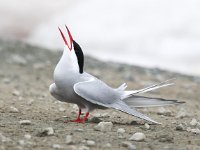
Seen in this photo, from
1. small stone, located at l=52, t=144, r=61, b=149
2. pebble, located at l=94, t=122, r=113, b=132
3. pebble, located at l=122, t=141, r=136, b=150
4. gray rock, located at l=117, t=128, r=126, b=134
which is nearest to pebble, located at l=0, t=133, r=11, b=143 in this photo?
small stone, located at l=52, t=144, r=61, b=149

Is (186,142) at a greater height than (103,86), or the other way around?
(103,86)

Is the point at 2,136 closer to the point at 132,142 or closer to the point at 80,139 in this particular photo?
the point at 80,139

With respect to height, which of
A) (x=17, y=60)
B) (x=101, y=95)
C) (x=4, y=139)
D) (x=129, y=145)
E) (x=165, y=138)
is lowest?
(x=4, y=139)

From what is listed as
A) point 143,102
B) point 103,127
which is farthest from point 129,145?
point 143,102

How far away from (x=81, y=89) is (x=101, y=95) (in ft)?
1.09

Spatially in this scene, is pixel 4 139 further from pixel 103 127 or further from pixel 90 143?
pixel 103 127

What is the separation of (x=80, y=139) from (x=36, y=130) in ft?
2.22

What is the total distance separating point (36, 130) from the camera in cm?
571

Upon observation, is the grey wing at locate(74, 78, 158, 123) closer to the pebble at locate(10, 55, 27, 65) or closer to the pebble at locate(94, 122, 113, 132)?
the pebble at locate(94, 122, 113, 132)

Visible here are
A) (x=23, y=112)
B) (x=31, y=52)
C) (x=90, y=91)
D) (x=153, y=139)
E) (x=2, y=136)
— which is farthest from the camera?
(x=31, y=52)

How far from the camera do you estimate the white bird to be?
6578mm

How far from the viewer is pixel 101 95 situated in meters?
6.70

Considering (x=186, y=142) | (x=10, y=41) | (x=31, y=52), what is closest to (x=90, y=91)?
(x=186, y=142)

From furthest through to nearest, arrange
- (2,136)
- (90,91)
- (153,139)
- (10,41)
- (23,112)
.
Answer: (10,41), (23,112), (90,91), (153,139), (2,136)
